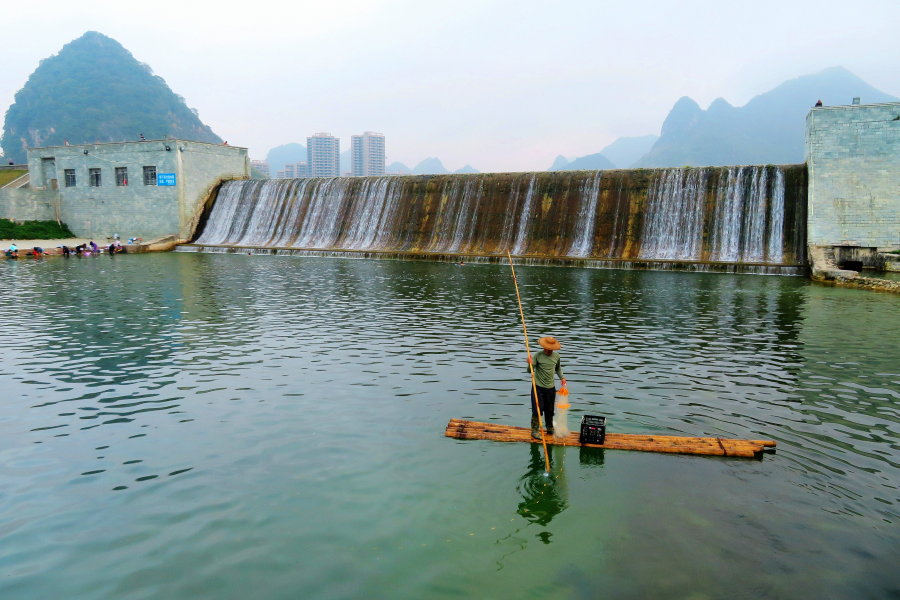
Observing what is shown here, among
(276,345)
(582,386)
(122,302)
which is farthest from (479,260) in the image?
(582,386)

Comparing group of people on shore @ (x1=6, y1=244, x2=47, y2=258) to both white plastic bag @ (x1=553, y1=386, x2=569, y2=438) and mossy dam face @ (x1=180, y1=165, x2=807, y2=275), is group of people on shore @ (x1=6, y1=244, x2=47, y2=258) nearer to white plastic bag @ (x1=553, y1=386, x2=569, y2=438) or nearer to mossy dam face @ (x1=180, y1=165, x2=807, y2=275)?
mossy dam face @ (x1=180, y1=165, x2=807, y2=275)

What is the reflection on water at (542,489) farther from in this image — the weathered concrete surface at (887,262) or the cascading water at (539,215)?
the weathered concrete surface at (887,262)

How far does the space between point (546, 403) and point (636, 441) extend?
4.44 ft

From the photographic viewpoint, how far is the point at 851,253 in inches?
1133

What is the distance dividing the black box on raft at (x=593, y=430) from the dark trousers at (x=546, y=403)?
0.60m

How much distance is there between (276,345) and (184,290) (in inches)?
447

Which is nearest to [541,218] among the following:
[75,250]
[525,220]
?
[525,220]

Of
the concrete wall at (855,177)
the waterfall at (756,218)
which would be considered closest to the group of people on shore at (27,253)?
the waterfall at (756,218)

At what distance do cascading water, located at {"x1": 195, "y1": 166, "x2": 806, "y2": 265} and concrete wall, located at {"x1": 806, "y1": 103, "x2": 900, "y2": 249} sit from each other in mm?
1390

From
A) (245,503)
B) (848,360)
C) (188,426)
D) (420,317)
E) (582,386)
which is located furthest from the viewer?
(420,317)

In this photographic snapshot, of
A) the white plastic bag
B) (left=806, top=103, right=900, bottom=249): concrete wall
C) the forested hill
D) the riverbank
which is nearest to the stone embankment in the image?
(left=806, top=103, right=900, bottom=249): concrete wall

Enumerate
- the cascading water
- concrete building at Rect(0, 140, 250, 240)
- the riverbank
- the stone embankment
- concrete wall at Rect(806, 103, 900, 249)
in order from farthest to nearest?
concrete building at Rect(0, 140, 250, 240) < the riverbank < the cascading water < concrete wall at Rect(806, 103, 900, 249) < the stone embankment

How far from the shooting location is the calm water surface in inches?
208

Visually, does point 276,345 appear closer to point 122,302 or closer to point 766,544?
point 122,302
